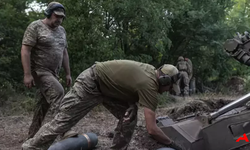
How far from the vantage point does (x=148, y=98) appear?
11.3 feet

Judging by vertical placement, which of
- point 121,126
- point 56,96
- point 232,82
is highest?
point 56,96

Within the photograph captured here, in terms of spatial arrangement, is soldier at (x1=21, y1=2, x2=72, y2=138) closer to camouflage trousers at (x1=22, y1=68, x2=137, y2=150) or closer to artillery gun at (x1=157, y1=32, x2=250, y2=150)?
camouflage trousers at (x1=22, y1=68, x2=137, y2=150)

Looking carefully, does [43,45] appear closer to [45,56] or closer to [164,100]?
[45,56]

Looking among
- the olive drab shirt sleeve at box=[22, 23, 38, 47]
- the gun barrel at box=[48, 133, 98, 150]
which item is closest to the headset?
the gun barrel at box=[48, 133, 98, 150]

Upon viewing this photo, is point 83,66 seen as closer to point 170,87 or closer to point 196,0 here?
point 170,87

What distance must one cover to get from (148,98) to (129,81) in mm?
338

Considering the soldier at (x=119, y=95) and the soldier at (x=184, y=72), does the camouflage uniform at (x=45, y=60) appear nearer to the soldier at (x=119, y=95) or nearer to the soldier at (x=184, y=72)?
the soldier at (x=119, y=95)

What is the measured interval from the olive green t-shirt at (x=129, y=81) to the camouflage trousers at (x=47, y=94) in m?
0.80

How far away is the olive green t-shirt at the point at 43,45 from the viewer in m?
4.49

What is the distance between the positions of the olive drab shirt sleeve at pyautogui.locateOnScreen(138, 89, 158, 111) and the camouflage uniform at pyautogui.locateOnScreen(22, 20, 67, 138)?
1398 millimetres

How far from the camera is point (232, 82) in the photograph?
674 inches

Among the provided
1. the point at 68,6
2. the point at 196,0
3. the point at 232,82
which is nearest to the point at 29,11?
the point at 68,6

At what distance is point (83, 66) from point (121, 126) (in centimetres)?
507

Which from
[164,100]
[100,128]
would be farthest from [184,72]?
[100,128]
